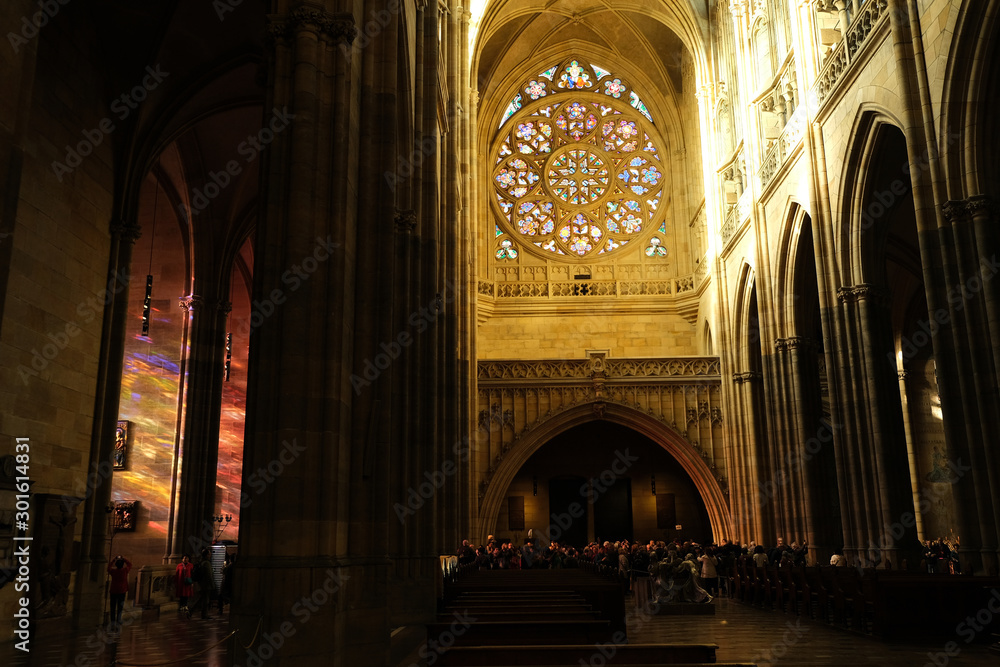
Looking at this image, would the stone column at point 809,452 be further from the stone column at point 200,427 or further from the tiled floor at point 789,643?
the stone column at point 200,427

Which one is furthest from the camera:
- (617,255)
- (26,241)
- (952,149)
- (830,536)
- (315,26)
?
(617,255)

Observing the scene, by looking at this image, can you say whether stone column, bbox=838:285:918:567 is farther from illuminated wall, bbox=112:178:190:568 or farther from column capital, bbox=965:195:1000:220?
illuminated wall, bbox=112:178:190:568

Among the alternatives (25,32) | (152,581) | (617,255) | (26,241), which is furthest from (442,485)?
(617,255)

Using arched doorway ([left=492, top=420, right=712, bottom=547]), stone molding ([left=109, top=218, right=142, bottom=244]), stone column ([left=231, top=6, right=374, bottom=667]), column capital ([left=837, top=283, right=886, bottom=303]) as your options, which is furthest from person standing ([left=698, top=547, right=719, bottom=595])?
stone molding ([left=109, top=218, right=142, bottom=244])

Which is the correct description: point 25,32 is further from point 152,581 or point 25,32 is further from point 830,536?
point 830,536

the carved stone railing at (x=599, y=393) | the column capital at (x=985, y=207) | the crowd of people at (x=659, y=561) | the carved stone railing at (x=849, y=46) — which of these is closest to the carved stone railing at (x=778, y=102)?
the carved stone railing at (x=849, y=46)

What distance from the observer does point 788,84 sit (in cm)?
2009

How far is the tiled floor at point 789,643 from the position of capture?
8367 millimetres

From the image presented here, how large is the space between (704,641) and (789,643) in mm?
959

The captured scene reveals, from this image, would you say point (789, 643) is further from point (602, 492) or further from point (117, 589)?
point (602, 492)

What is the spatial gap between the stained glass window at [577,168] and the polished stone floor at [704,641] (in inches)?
753

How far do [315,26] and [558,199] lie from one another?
23835mm

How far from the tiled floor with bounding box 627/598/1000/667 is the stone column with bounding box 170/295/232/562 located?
9.28 metres

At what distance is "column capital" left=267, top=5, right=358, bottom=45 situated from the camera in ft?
26.6
